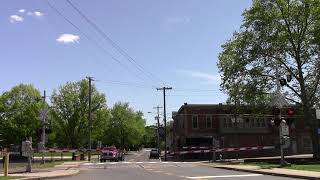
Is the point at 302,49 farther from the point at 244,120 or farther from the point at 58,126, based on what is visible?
the point at 58,126

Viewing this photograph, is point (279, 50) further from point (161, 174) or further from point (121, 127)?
point (121, 127)

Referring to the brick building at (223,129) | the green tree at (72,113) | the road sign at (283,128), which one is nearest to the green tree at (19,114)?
the green tree at (72,113)

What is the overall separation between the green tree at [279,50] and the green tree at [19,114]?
34166 mm

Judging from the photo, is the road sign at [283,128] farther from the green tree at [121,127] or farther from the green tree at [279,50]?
the green tree at [121,127]

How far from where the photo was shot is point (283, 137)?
33.8 metres

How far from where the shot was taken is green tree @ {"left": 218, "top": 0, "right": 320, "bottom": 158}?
5138 centimetres

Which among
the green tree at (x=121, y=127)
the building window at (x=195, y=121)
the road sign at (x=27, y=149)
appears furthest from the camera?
the green tree at (x=121, y=127)

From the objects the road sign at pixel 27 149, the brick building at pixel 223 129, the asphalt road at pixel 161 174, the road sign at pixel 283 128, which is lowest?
the asphalt road at pixel 161 174

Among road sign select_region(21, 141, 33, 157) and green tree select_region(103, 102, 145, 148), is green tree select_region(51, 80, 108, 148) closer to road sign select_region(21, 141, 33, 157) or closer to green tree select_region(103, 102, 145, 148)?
green tree select_region(103, 102, 145, 148)

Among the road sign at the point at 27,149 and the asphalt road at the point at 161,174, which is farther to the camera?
the road sign at the point at 27,149

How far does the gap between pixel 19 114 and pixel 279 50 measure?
44911 millimetres

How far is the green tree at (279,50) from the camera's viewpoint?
51.4 m

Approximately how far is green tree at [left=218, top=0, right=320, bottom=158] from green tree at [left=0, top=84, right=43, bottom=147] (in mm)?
34166

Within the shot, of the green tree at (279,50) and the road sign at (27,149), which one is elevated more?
the green tree at (279,50)
